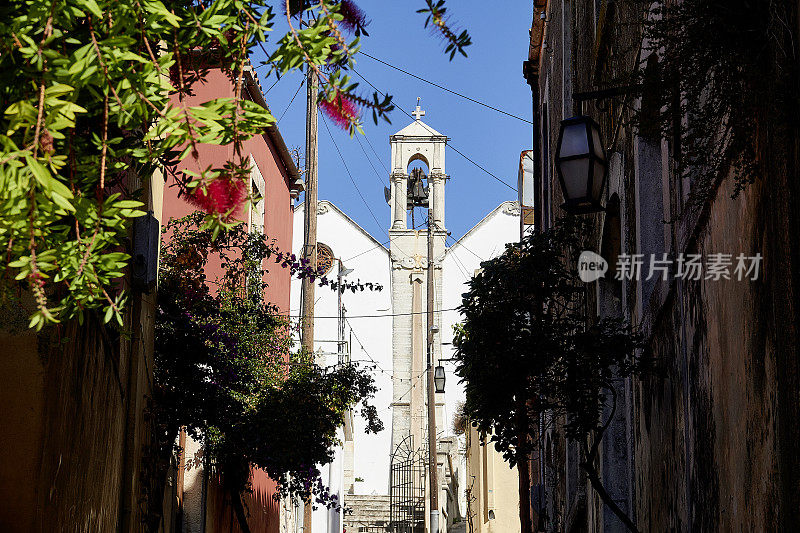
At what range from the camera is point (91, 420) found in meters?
6.34

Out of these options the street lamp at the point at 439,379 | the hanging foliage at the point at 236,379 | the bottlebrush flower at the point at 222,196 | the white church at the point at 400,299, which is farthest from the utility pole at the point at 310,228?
the white church at the point at 400,299

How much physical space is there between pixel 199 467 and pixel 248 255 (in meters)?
2.81

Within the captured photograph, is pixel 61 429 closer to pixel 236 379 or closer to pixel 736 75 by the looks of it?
pixel 736 75

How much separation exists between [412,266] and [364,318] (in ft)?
10.2

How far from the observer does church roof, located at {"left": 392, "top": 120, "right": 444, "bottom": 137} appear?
4409cm

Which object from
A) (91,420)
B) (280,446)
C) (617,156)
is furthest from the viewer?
(280,446)

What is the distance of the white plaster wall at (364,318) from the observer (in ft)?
139

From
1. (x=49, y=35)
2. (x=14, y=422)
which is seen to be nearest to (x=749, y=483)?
(x=49, y=35)

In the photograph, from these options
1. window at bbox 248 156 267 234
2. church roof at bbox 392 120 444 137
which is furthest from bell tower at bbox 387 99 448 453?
window at bbox 248 156 267 234

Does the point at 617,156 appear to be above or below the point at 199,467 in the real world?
above

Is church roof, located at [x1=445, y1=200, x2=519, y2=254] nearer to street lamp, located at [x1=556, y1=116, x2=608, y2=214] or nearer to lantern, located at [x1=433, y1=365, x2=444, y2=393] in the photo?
lantern, located at [x1=433, y1=365, x2=444, y2=393]

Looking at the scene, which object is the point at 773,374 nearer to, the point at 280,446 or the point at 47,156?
the point at 47,156

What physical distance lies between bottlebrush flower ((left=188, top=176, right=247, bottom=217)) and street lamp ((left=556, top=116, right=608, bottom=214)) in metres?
3.50

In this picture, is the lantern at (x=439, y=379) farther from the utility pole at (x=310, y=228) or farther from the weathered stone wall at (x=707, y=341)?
the weathered stone wall at (x=707, y=341)
